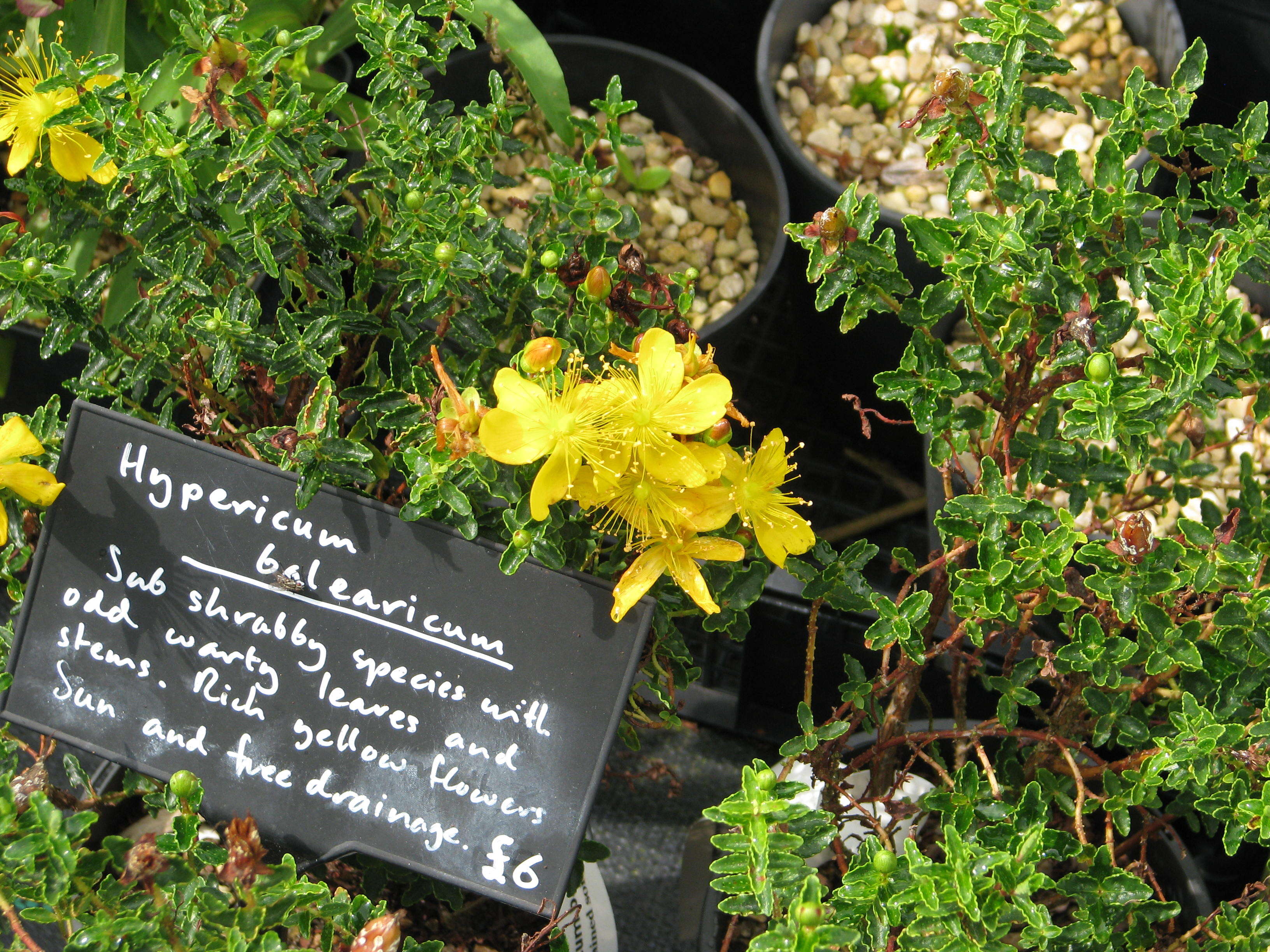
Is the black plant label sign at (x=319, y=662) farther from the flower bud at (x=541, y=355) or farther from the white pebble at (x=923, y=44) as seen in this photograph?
the white pebble at (x=923, y=44)

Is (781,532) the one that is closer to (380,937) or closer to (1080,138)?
(380,937)

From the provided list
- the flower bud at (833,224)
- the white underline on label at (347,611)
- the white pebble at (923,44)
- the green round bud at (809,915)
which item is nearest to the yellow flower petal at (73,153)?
the white underline on label at (347,611)

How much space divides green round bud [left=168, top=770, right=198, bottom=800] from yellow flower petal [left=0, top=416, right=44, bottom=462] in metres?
0.28

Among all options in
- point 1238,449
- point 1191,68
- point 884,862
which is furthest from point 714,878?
point 1238,449

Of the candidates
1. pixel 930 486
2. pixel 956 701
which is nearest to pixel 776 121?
pixel 930 486

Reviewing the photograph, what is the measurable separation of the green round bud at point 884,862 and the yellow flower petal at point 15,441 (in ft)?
2.21

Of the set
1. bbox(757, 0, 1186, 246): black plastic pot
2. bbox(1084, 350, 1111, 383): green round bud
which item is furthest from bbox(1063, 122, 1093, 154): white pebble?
bbox(1084, 350, 1111, 383): green round bud

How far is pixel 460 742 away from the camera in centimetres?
83

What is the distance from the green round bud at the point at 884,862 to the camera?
2.33ft

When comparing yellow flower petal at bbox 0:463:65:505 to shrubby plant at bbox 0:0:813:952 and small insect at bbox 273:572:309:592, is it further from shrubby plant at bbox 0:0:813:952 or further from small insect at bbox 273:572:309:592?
small insect at bbox 273:572:309:592

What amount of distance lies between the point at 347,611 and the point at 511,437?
9.0 inches

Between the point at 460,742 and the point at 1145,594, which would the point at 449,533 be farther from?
the point at 1145,594

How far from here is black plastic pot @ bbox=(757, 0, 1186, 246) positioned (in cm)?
142

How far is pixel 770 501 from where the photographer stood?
2.74 ft
